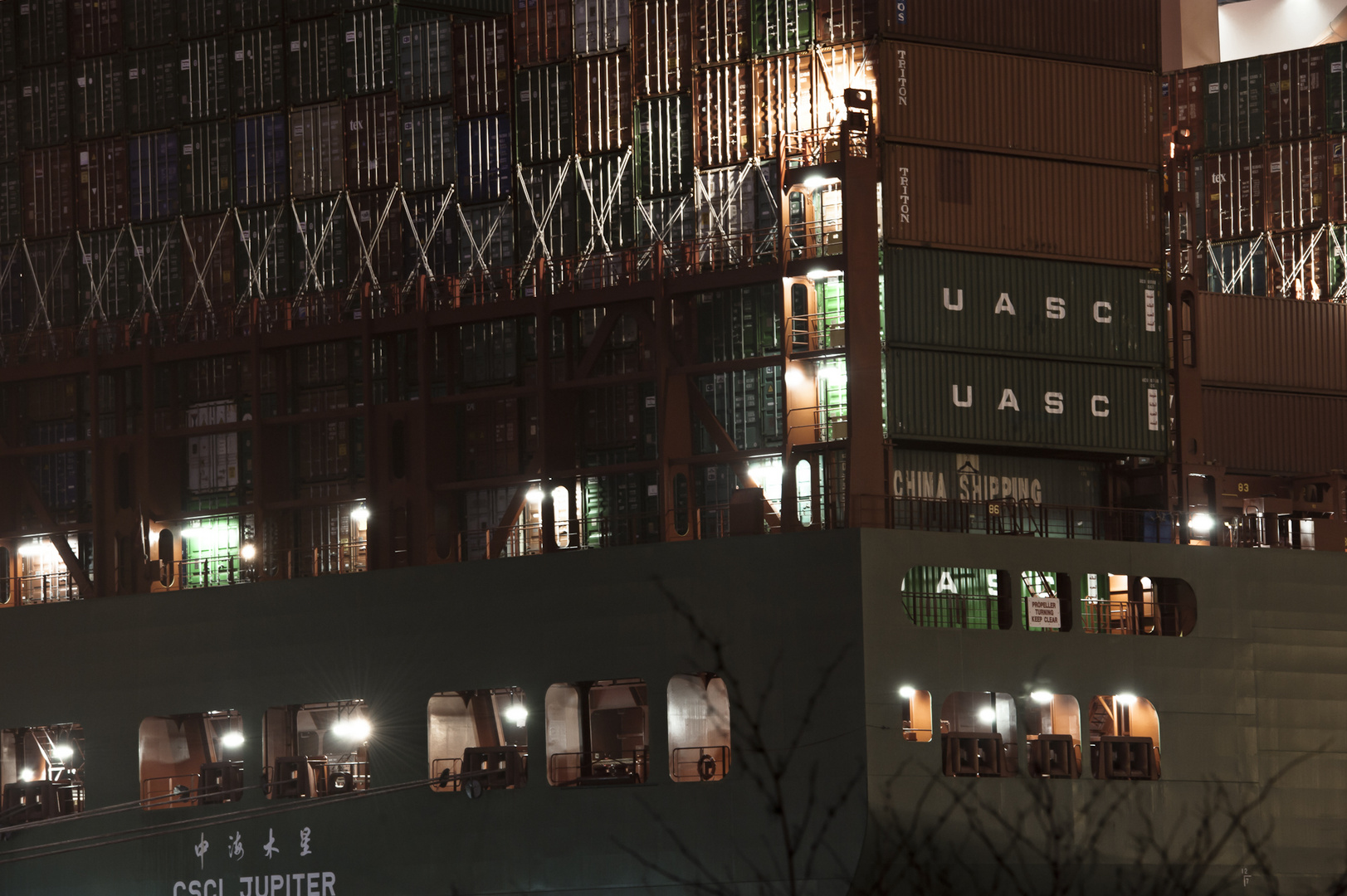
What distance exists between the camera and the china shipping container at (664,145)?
30.8 meters

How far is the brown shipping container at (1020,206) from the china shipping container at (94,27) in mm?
16876

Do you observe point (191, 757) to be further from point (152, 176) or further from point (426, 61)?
point (426, 61)

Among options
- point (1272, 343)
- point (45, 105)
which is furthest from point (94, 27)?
point (1272, 343)

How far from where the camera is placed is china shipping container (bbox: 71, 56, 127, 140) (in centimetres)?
3672

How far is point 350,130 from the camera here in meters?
34.5

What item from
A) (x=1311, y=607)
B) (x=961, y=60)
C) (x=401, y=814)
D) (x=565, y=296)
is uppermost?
(x=961, y=60)

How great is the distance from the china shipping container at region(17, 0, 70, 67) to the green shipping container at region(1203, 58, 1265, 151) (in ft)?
75.3

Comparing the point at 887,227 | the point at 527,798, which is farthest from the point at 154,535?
the point at 887,227

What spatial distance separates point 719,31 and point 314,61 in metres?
8.76

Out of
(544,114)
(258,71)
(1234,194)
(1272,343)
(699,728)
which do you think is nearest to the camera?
(699,728)

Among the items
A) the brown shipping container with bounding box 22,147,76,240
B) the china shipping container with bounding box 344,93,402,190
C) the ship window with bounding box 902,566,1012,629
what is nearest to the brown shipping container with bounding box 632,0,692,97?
the china shipping container with bounding box 344,93,402,190

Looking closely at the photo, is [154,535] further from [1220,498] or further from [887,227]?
[1220,498]

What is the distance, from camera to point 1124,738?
90.6 ft

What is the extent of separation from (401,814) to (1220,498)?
14.1 meters
